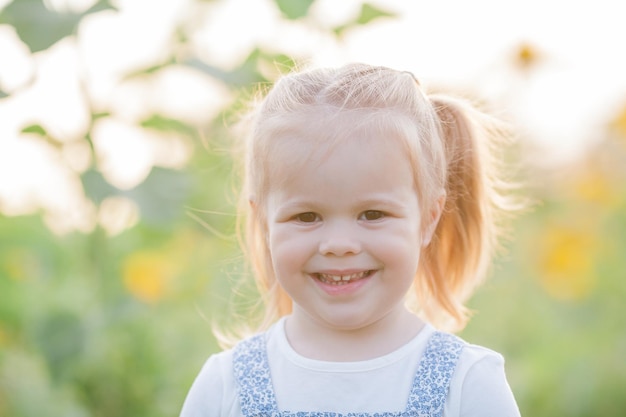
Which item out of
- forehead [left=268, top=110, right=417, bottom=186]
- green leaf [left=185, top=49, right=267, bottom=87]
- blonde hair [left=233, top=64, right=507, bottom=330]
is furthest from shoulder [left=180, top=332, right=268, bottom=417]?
green leaf [left=185, top=49, right=267, bottom=87]

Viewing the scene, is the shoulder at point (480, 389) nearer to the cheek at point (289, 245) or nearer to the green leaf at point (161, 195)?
the cheek at point (289, 245)

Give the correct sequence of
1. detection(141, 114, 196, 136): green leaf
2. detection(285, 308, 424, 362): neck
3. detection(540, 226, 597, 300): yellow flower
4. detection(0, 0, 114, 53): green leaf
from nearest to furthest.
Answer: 1. detection(285, 308, 424, 362): neck
2. detection(0, 0, 114, 53): green leaf
3. detection(141, 114, 196, 136): green leaf
4. detection(540, 226, 597, 300): yellow flower

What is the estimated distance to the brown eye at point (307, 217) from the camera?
1.85m

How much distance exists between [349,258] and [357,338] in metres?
0.19

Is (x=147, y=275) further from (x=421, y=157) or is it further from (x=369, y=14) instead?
(x=421, y=157)

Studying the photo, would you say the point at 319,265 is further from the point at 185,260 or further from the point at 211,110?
the point at 185,260

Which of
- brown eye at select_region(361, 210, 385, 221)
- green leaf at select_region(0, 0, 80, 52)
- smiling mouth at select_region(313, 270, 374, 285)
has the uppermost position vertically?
green leaf at select_region(0, 0, 80, 52)

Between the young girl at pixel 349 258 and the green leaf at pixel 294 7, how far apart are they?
2.77 ft

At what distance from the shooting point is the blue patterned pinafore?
185 centimetres

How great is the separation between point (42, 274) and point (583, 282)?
1835 mm

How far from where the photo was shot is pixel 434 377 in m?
1.87

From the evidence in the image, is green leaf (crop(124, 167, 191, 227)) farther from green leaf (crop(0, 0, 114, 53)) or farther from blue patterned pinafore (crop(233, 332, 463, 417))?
blue patterned pinafore (crop(233, 332, 463, 417))

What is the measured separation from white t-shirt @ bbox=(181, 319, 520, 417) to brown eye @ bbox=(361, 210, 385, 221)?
0.83ft

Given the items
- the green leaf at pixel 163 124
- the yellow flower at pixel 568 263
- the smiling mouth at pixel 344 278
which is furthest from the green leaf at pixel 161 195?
the yellow flower at pixel 568 263
